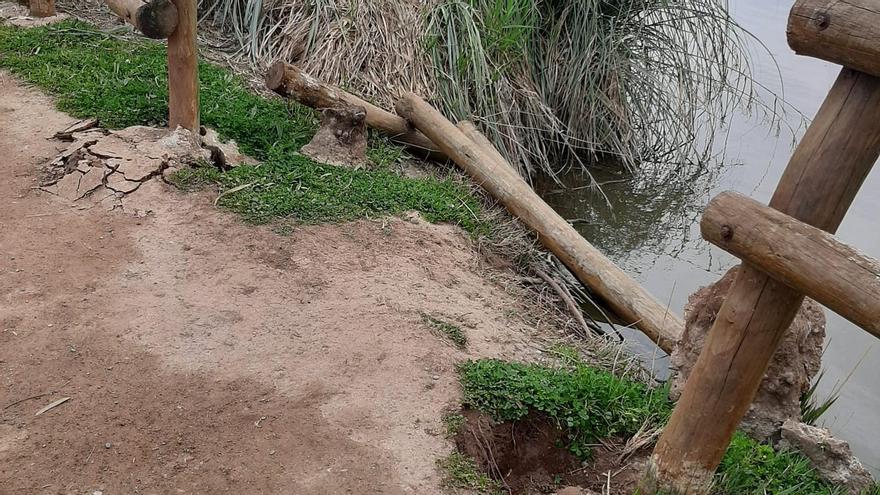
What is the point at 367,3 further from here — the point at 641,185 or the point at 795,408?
the point at 795,408

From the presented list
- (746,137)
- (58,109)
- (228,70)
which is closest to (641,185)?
(746,137)

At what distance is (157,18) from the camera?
14.1ft

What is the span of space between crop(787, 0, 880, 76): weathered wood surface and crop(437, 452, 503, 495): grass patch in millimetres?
1783

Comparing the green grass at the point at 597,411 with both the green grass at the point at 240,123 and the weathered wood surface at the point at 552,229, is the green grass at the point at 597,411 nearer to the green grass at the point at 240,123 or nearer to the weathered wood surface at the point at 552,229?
the weathered wood surface at the point at 552,229

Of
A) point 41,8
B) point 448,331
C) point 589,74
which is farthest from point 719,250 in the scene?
point 41,8

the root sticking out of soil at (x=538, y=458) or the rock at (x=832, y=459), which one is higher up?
the rock at (x=832, y=459)

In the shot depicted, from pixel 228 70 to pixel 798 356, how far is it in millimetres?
4658

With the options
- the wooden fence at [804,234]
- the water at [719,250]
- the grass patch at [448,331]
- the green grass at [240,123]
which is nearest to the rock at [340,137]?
the green grass at [240,123]

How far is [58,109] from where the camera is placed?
16.5 feet

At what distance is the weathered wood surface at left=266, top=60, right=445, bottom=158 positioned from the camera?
5.31 m

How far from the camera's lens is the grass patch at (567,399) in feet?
10.5

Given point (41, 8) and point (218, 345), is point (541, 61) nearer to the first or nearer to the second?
point (41, 8)

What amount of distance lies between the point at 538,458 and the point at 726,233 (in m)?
1.35

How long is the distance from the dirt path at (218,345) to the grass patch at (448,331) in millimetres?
58
